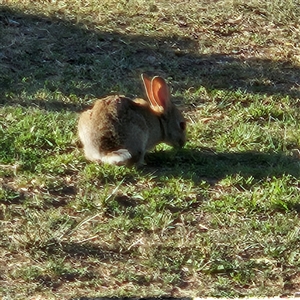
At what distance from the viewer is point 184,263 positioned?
5652 millimetres

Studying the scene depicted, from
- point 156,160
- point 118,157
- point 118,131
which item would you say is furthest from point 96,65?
point 118,157

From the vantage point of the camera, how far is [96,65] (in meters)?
9.23

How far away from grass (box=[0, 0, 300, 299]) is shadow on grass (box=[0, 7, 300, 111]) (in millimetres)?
22

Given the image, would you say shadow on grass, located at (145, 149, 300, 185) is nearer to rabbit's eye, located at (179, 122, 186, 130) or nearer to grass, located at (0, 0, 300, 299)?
grass, located at (0, 0, 300, 299)

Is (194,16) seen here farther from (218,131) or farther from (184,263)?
(184,263)

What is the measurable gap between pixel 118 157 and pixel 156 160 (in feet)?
2.40

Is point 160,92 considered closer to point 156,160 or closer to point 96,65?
point 156,160

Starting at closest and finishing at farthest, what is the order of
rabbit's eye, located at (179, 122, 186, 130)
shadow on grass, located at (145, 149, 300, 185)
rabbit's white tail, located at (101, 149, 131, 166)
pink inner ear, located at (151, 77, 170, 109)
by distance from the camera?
rabbit's white tail, located at (101, 149, 131, 166)
shadow on grass, located at (145, 149, 300, 185)
pink inner ear, located at (151, 77, 170, 109)
rabbit's eye, located at (179, 122, 186, 130)

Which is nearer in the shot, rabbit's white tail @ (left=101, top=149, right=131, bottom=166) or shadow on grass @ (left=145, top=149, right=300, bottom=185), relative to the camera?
rabbit's white tail @ (left=101, top=149, right=131, bottom=166)

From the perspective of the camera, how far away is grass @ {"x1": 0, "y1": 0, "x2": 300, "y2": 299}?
5.56 meters

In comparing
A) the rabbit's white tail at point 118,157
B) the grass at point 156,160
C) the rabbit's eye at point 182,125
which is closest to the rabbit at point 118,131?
the rabbit's white tail at point 118,157

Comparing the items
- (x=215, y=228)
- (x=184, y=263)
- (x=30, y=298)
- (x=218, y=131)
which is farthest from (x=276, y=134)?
(x=30, y=298)

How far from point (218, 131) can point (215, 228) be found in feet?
6.57

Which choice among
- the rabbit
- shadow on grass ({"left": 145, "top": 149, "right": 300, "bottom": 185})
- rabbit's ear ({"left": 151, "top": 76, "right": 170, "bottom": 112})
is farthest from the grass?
rabbit's ear ({"left": 151, "top": 76, "right": 170, "bottom": 112})
